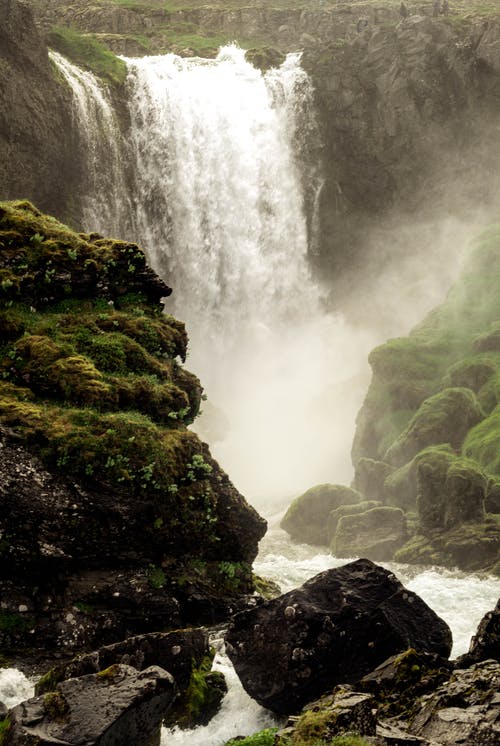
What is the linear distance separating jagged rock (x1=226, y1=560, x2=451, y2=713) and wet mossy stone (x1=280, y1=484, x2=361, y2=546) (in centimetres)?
2069

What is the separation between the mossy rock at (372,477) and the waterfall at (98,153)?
2868cm

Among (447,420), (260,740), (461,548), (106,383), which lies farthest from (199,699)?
(447,420)

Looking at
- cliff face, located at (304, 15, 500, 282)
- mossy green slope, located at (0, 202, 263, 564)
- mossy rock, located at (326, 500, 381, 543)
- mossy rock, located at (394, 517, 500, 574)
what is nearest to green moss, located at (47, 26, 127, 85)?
cliff face, located at (304, 15, 500, 282)

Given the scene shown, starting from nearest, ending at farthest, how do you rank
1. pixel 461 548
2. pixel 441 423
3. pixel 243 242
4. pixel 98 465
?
pixel 98 465
pixel 461 548
pixel 441 423
pixel 243 242

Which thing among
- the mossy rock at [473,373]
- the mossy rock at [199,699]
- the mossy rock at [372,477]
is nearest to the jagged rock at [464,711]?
the mossy rock at [199,699]

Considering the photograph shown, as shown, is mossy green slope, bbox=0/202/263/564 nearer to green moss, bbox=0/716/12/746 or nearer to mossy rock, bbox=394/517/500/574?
green moss, bbox=0/716/12/746

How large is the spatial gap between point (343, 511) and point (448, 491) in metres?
6.52

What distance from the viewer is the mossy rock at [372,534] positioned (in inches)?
1212

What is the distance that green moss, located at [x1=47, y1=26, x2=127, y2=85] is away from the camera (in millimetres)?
58500

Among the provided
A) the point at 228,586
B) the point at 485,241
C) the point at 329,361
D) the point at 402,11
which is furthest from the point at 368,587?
the point at 402,11

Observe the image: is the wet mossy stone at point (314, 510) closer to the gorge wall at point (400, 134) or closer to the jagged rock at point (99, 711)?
the jagged rock at point (99, 711)

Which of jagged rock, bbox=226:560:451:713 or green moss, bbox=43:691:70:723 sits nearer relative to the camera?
green moss, bbox=43:691:70:723

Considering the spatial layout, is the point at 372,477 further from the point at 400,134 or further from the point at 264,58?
the point at 264,58

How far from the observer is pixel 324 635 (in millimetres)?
13953
